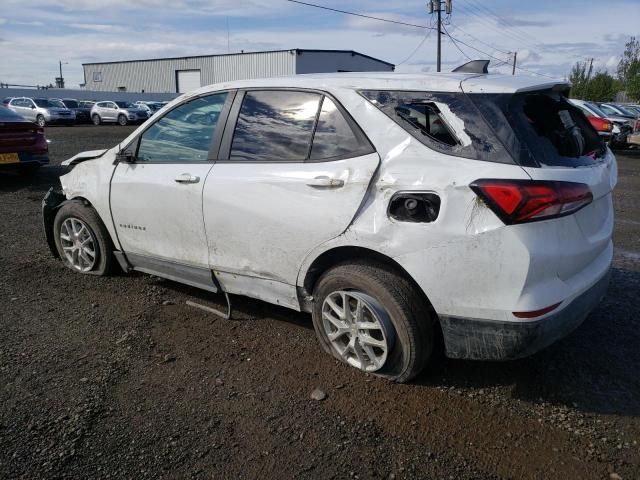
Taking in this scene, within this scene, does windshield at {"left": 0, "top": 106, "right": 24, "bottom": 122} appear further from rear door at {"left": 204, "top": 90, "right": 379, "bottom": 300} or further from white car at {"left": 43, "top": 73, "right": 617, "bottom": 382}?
rear door at {"left": 204, "top": 90, "right": 379, "bottom": 300}

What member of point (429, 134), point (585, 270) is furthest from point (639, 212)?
point (429, 134)

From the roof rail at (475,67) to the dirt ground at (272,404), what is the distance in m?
1.81

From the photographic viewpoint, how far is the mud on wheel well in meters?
2.91

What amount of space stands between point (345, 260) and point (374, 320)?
39 cm

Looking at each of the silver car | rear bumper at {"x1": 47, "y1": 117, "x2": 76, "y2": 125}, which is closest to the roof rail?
rear bumper at {"x1": 47, "y1": 117, "x2": 76, "y2": 125}

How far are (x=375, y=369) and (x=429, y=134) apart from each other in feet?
4.46

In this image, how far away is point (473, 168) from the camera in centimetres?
261

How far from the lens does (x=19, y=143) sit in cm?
950

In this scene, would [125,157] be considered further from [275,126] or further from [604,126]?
[604,126]

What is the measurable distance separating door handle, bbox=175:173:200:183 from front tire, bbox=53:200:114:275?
47.2 inches

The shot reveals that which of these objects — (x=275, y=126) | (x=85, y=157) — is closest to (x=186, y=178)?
(x=275, y=126)

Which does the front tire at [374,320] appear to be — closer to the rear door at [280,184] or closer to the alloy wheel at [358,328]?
the alloy wheel at [358,328]

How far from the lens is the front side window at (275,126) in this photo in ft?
10.7

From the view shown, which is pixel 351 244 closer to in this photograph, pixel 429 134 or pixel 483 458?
pixel 429 134
